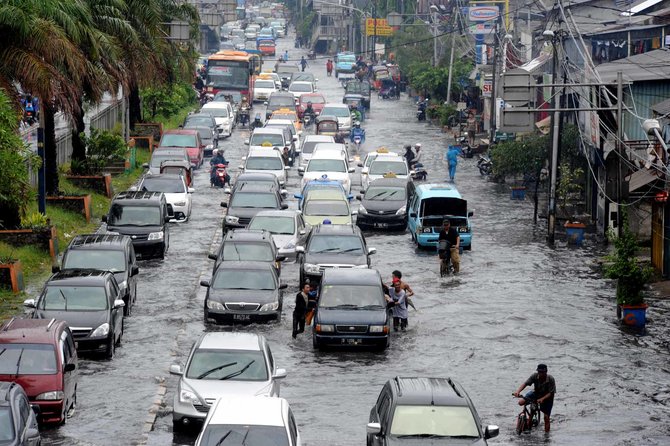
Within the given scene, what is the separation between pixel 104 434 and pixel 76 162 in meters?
28.5

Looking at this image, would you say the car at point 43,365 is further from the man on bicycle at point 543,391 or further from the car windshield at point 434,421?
the man on bicycle at point 543,391

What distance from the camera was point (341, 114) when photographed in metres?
72.8

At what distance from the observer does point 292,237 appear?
38.6m

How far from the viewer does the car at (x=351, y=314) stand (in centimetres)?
2781

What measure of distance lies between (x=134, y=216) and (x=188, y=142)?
20.0 meters

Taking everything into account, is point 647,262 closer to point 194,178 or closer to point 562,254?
point 562,254

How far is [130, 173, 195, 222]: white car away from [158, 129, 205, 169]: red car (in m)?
11.4

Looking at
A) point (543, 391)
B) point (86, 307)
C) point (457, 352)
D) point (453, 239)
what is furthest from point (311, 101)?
point (543, 391)

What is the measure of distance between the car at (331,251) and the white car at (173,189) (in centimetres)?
987

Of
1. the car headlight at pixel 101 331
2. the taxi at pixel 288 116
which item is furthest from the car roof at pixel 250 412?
the taxi at pixel 288 116

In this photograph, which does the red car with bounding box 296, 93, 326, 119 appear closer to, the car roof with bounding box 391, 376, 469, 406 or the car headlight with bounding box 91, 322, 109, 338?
the car headlight with bounding box 91, 322, 109, 338

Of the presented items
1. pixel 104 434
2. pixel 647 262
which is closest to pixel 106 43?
pixel 647 262

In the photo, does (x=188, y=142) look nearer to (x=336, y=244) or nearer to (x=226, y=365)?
(x=336, y=244)

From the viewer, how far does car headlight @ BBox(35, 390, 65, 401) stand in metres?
21.0
